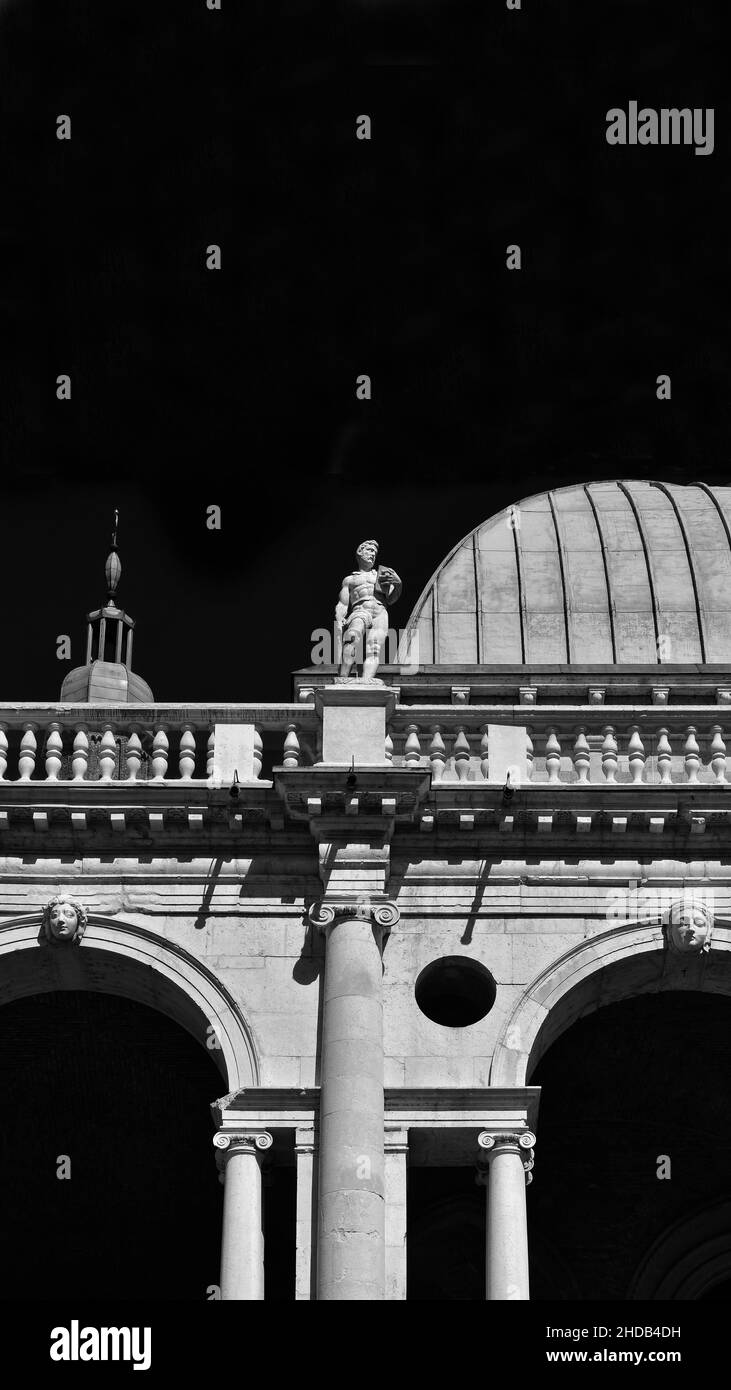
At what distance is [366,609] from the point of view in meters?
31.3

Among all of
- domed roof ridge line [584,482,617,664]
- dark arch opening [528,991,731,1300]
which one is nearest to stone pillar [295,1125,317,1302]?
dark arch opening [528,991,731,1300]

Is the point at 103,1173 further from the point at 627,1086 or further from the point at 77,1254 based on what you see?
the point at 627,1086

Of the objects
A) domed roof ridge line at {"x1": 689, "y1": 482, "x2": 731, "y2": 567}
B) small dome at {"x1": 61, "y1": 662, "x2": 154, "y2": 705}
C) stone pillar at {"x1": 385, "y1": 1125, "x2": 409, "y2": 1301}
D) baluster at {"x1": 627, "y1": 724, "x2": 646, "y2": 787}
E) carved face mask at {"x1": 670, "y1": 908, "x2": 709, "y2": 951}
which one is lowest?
stone pillar at {"x1": 385, "y1": 1125, "x2": 409, "y2": 1301}

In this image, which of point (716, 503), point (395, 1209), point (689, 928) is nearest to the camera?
point (395, 1209)

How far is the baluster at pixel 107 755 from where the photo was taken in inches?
1175

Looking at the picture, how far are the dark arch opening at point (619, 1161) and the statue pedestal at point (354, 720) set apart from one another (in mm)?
5088

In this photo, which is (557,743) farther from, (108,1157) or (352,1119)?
(108,1157)

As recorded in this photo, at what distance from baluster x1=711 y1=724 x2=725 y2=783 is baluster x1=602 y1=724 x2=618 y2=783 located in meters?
1.02

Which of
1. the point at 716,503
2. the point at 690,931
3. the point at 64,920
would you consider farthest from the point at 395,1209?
the point at 716,503

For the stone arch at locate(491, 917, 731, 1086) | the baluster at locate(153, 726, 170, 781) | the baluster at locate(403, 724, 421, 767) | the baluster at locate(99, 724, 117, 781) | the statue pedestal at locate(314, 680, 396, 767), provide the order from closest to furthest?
the stone arch at locate(491, 917, 731, 1086) < the statue pedestal at locate(314, 680, 396, 767) < the baluster at locate(99, 724, 117, 781) < the baluster at locate(153, 726, 170, 781) < the baluster at locate(403, 724, 421, 767)

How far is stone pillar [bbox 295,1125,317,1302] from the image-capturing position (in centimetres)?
2722

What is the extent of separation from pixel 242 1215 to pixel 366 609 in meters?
7.01

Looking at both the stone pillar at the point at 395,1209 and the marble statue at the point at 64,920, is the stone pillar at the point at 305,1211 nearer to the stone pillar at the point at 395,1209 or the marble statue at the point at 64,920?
the stone pillar at the point at 395,1209

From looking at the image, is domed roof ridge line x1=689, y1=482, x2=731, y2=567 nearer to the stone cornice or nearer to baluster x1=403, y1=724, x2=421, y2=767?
baluster x1=403, y1=724, x2=421, y2=767
